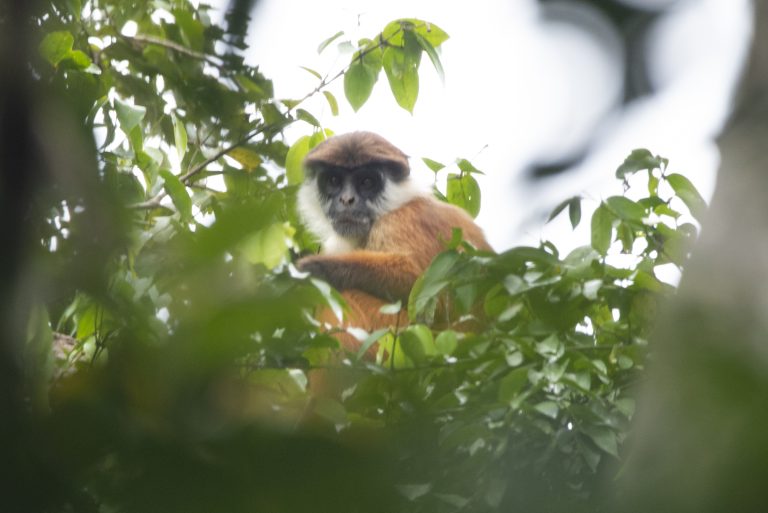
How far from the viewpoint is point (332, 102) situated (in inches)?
189

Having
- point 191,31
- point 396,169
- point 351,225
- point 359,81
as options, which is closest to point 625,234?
point 359,81

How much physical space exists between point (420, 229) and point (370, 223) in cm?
99

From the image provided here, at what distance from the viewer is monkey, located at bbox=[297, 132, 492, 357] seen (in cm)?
675

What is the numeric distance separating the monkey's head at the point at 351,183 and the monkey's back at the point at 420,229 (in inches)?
17.3

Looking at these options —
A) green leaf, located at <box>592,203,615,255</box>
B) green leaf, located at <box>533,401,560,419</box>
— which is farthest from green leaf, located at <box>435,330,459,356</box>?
green leaf, located at <box>592,203,615,255</box>

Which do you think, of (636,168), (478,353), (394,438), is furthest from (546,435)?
(394,438)

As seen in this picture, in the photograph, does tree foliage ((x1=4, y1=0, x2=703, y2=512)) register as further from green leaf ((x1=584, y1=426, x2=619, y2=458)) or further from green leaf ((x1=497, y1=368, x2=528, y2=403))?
green leaf ((x1=584, y1=426, x2=619, y2=458))

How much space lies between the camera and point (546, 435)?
3.36 meters

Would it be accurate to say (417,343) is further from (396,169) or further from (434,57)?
(396,169)

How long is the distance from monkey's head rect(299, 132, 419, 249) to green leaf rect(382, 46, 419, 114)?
3.91m

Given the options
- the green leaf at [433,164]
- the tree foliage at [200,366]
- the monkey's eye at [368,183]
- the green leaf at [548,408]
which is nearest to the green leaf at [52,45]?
the tree foliage at [200,366]

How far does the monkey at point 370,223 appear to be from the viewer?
22.1 feet

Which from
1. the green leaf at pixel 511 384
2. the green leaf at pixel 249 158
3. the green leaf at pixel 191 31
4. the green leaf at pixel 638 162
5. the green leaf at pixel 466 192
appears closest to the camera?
the green leaf at pixel 191 31

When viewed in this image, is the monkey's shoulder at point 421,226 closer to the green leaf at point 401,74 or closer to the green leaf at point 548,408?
the green leaf at point 401,74
